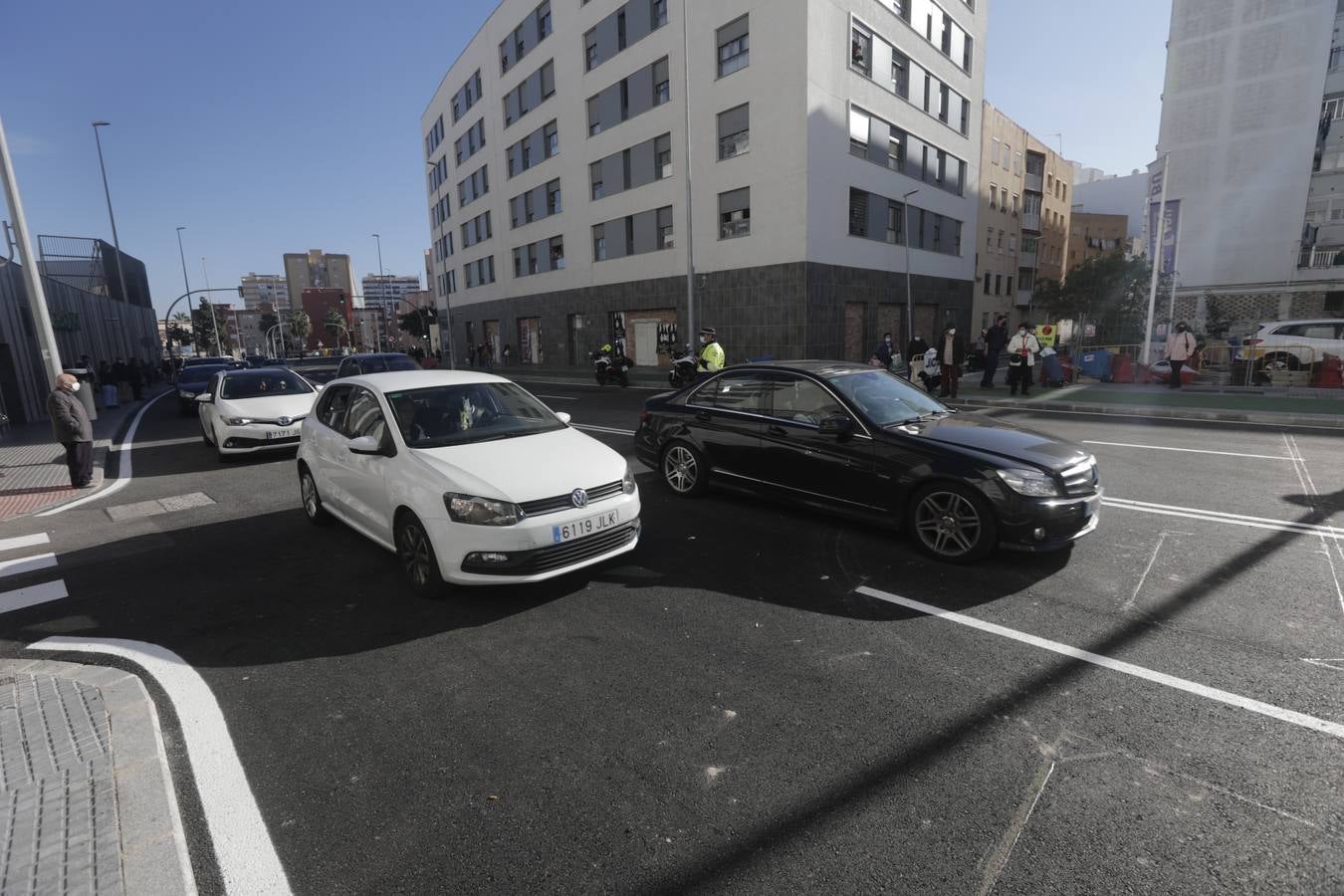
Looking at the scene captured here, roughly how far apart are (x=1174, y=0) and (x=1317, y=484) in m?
Answer: 51.5

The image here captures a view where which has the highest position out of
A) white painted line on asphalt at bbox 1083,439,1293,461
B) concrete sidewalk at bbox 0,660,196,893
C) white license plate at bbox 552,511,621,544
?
white license plate at bbox 552,511,621,544

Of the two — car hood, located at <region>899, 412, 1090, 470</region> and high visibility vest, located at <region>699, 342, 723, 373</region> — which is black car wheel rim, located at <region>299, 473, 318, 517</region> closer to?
car hood, located at <region>899, 412, 1090, 470</region>

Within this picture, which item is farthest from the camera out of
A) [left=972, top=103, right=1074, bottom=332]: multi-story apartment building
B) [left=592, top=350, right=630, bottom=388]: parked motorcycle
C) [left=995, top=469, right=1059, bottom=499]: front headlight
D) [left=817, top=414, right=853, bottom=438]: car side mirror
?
[left=972, top=103, right=1074, bottom=332]: multi-story apartment building

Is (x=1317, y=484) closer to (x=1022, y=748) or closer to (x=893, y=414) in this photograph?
(x=893, y=414)

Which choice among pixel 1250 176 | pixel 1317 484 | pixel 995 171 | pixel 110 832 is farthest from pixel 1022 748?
pixel 1250 176

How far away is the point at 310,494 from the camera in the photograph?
21.1ft

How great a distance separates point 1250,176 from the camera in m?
38.6

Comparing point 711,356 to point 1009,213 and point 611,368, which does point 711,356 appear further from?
point 1009,213

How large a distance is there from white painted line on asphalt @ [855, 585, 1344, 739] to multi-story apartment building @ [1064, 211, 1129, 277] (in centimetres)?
7210

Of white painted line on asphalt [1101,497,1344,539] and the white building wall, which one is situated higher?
the white building wall

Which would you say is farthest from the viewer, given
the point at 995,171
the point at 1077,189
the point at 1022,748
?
the point at 1077,189

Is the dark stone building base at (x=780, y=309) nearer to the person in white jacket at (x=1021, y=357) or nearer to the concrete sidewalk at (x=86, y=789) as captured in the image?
the person in white jacket at (x=1021, y=357)

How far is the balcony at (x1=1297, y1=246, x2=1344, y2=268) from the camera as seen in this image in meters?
36.3

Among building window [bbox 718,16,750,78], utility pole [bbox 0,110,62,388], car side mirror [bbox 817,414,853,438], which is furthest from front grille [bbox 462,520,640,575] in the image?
building window [bbox 718,16,750,78]
